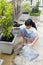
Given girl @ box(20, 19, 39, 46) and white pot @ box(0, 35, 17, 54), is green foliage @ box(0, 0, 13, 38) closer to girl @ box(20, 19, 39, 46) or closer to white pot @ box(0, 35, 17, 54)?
white pot @ box(0, 35, 17, 54)

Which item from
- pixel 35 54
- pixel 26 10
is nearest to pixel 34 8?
pixel 26 10

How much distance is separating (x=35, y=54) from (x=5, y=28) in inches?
23.8

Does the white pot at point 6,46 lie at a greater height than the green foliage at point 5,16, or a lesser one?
lesser

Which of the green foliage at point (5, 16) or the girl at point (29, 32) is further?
the girl at point (29, 32)

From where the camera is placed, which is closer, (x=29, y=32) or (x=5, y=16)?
(x=5, y=16)

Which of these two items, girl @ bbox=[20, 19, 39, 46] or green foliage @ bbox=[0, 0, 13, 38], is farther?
girl @ bbox=[20, 19, 39, 46]

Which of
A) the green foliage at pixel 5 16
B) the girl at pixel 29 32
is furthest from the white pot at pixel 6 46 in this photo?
the girl at pixel 29 32

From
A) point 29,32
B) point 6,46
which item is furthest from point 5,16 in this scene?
point 29,32

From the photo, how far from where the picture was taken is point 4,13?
2.22 m

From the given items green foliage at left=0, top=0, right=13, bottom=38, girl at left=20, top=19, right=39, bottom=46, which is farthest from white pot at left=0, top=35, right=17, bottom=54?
girl at left=20, top=19, right=39, bottom=46

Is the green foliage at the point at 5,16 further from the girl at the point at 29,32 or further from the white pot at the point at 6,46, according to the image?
the girl at the point at 29,32

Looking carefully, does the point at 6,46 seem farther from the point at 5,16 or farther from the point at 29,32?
the point at 29,32

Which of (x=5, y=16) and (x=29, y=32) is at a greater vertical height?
(x=5, y=16)

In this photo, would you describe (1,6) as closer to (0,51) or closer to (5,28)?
(5,28)
